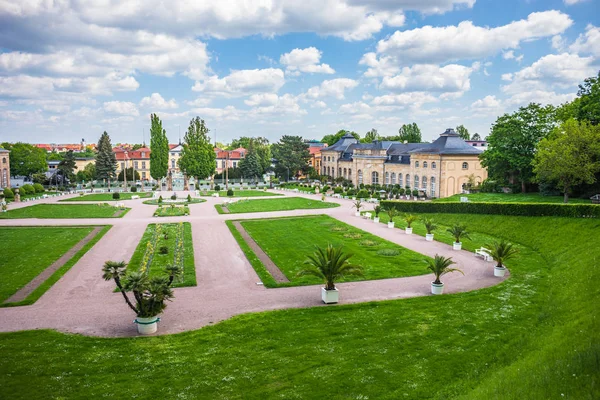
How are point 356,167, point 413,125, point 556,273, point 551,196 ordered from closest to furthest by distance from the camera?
point 556,273 < point 551,196 < point 356,167 < point 413,125

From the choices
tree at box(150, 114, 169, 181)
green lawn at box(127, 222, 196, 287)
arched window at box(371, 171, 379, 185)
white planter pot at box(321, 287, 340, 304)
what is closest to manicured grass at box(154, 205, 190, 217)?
green lawn at box(127, 222, 196, 287)

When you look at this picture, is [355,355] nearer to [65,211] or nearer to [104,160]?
[65,211]

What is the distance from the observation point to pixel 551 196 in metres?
43.8

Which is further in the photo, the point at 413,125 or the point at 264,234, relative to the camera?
the point at 413,125

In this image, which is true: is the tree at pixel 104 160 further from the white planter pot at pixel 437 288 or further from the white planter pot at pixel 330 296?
the white planter pot at pixel 437 288

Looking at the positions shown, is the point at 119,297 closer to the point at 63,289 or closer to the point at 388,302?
the point at 63,289

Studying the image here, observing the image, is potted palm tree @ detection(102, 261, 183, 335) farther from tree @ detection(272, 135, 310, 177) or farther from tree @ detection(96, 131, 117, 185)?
tree @ detection(272, 135, 310, 177)

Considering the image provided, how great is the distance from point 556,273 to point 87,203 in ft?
160

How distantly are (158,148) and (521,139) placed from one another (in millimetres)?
47453

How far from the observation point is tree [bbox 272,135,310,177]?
86875 mm

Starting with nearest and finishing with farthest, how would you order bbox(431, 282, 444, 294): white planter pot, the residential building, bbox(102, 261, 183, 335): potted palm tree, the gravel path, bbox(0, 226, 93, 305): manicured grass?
bbox(102, 261, 183, 335): potted palm tree → the gravel path → bbox(431, 282, 444, 294): white planter pot → bbox(0, 226, 93, 305): manicured grass → the residential building

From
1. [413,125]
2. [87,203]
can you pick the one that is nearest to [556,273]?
[87,203]

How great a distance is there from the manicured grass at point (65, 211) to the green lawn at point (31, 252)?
6930mm

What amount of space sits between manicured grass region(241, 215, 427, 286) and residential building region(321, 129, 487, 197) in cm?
2209
